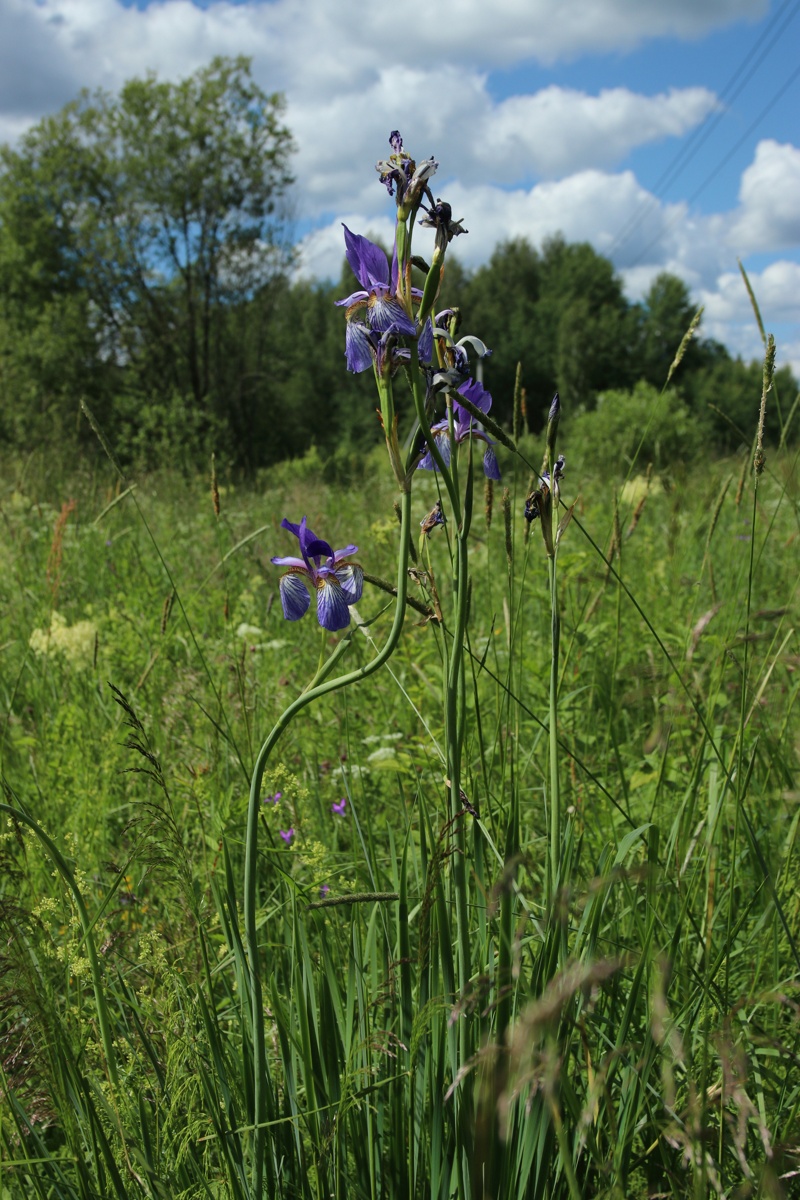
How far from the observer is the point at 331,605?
925 mm

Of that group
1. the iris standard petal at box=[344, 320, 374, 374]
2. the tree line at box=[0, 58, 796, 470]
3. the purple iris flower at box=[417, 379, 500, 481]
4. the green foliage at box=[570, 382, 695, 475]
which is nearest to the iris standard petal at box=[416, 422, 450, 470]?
the purple iris flower at box=[417, 379, 500, 481]

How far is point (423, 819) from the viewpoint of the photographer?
3.45 feet

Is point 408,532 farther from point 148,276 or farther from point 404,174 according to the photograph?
point 148,276

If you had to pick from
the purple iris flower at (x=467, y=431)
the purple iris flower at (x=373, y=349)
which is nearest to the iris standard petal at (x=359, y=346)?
the purple iris flower at (x=373, y=349)

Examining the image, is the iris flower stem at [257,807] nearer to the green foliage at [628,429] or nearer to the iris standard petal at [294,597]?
the iris standard petal at [294,597]

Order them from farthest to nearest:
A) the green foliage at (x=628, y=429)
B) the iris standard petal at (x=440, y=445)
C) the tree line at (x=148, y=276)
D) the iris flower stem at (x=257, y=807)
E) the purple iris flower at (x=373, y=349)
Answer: the tree line at (x=148, y=276), the green foliage at (x=628, y=429), the iris standard petal at (x=440, y=445), the purple iris flower at (x=373, y=349), the iris flower stem at (x=257, y=807)

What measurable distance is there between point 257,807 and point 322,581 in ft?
0.86

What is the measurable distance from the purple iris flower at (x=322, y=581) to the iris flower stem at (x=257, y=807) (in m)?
0.09

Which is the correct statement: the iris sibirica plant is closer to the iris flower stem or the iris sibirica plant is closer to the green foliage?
the iris flower stem

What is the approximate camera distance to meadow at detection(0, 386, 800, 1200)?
2.80 ft

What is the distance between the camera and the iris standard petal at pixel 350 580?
0.94 meters

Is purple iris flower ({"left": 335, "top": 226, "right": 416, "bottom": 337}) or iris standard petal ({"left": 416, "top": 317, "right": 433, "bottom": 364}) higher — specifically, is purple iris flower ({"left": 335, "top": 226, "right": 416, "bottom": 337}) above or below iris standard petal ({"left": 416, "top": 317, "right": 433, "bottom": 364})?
above

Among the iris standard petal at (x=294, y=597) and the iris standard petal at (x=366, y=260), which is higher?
the iris standard petal at (x=366, y=260)

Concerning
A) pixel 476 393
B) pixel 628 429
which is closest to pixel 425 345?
pixel 476 393
